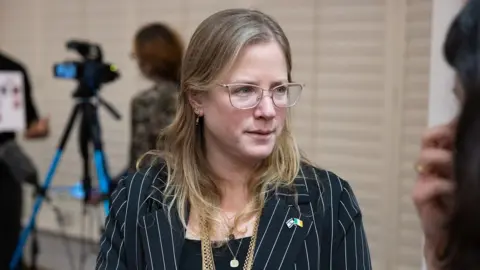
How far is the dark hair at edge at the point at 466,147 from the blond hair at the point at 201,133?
0.72 metres

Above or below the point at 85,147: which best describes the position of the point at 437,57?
above

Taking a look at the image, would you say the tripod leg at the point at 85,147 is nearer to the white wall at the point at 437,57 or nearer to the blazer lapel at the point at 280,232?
the white wall at the point at 437,57

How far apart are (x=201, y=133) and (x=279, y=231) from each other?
296 mm

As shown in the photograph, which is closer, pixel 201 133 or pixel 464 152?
pixel 464 152

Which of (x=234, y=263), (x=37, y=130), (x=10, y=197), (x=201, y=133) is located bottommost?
(x=10, y=197)

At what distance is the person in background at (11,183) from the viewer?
9.29ft

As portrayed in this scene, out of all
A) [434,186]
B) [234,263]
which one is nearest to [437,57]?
[234,263]

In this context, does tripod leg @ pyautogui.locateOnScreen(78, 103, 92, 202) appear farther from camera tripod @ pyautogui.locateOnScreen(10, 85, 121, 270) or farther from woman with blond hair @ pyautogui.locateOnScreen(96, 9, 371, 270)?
woman with blond hair @ pyautogui.locateOnScreen(96, 9, 371, 270)

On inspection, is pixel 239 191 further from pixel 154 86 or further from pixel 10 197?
pixel 10 197

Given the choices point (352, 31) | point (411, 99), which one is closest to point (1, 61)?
point (352, 31)

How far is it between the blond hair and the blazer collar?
23 millimetres

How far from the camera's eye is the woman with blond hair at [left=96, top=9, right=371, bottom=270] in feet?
4.15

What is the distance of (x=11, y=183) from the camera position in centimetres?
285

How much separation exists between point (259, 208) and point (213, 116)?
21 cm
